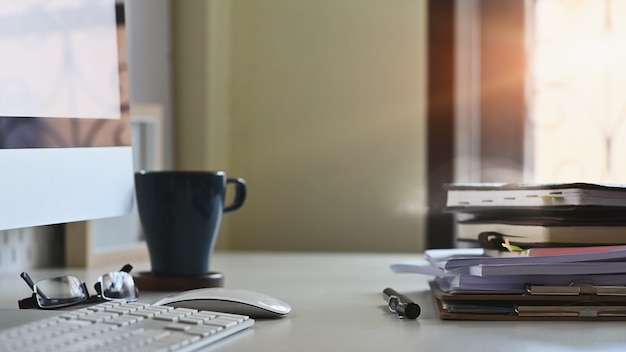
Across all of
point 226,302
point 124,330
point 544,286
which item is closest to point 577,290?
point 544,286

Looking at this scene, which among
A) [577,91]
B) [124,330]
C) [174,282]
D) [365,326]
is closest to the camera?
[124,330]

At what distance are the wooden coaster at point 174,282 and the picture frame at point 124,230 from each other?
1.05ft

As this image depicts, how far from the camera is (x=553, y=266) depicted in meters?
0.89

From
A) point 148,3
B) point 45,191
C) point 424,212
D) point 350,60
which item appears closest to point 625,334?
point 45,191

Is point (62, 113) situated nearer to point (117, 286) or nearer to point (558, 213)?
point (117, 286)

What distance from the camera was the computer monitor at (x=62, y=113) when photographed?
82cm

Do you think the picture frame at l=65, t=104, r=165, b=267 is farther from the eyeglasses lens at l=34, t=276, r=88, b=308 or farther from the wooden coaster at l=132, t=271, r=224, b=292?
the eyeglasses lens at l=34, t=276, r=88, b=308

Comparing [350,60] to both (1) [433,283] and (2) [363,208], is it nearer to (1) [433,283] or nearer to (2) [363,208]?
(2) [363,208]

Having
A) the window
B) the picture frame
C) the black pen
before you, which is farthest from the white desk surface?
the window

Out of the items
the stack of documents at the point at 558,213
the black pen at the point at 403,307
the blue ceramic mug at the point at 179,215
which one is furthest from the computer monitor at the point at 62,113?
the stack of documents at the point at 558,213

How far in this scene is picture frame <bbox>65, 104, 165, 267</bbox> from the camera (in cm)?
140

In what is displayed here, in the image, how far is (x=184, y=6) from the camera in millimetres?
1800

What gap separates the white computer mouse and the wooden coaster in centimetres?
22

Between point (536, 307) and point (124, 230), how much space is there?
0.84 m
